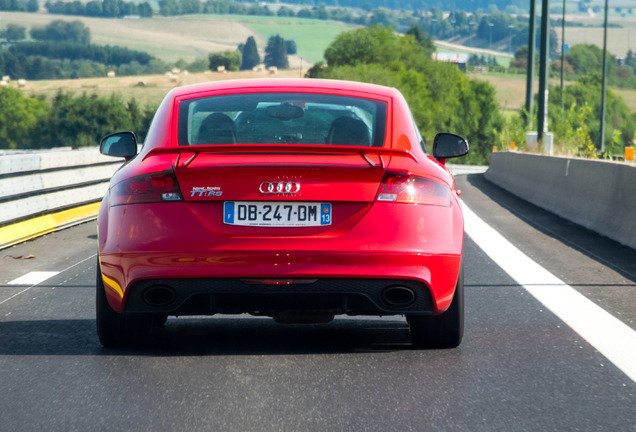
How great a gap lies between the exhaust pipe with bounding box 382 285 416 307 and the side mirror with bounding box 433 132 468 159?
124cm

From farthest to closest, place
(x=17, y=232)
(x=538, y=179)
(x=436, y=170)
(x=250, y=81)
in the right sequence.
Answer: (x=538, y=179) → (x=17, y=232) → (x=250, y=81) → (x=436, y=170)

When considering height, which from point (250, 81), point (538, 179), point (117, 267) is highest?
point (250, 81)

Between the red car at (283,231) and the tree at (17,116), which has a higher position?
the red car at (283,231)

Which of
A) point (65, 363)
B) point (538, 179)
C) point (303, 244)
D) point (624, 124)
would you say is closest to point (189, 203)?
point (303, 244)

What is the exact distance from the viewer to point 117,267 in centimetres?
571

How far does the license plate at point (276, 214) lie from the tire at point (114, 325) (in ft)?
2.90

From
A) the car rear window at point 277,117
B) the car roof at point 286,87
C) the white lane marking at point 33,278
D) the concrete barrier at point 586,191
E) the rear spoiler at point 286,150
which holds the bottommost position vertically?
the concrete barrier at point 586,191

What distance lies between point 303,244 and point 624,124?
520 ft

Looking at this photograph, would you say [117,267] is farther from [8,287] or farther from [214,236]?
[8,287]

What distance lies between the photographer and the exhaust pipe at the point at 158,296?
5.62 metres

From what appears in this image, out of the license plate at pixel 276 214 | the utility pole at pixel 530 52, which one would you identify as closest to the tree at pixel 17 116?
the utility pole at pixel 530 52

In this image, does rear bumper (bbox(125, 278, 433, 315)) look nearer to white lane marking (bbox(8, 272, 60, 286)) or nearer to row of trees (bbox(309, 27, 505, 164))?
white lane marking (bbox(8, 272, 60, 286))

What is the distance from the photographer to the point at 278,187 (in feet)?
17.9

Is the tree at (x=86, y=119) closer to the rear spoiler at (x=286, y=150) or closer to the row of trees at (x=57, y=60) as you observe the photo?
the row of trees at (x=57, y=60)
